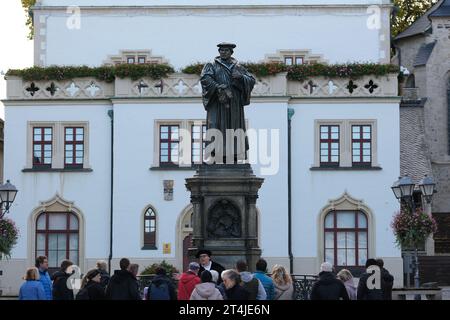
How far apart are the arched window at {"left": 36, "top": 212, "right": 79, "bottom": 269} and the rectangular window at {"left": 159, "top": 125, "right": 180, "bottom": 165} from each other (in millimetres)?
3462

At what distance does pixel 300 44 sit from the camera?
50.4 meters

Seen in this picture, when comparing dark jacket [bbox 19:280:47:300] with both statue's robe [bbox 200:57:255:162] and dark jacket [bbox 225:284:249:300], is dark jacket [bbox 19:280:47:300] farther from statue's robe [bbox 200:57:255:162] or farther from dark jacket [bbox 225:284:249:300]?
statue's robe [bbox 200:57:255:162]

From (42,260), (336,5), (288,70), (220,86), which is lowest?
(42,260)

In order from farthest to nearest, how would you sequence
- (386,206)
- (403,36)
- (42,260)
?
(403,36) → (386,206) → (42,260)

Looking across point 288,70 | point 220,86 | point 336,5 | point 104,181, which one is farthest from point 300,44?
point 220,86

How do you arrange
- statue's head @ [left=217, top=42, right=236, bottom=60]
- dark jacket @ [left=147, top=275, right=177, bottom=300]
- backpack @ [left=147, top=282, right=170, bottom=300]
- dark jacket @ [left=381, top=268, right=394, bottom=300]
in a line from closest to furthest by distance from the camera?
backpack @ [left=147, top=282, right=170, bottom=300], dark jacket @ [left=147, top=275, right=177, bottom=300], dark jacket @ [left=381, top=268, right=394, bottom=300], statue's head @ [left=217, top=42, right=236, bottom=60]

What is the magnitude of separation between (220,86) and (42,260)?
4.59 meters

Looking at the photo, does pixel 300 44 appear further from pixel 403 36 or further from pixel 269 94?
pixel 403 36

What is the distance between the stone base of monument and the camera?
24.3 m

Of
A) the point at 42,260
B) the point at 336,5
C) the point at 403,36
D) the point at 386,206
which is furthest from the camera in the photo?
the point at 403,36

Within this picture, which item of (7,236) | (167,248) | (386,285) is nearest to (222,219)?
(386,285)

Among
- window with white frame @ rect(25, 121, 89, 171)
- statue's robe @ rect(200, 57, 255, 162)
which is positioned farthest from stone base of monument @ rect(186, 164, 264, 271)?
window with white frame @ rect(25, 121, 89, 171)

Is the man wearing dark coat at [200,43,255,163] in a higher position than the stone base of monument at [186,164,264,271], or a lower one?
higher

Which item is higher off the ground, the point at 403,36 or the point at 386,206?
the point at 403,36
